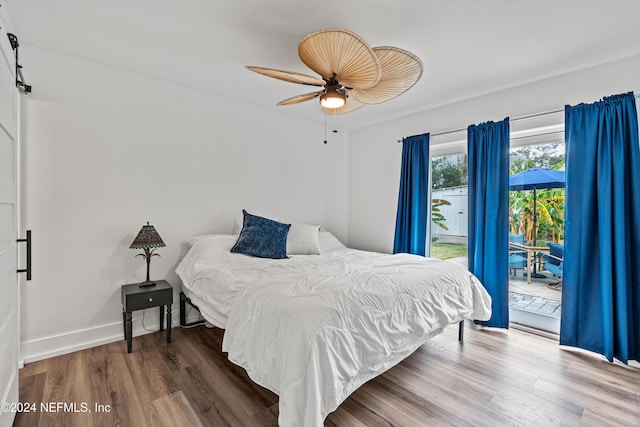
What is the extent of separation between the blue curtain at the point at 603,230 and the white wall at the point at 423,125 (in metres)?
0.19

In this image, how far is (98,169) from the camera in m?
2.75

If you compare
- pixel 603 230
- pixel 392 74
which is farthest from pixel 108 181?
pixel 603 230

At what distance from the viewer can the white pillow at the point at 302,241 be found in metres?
3.48

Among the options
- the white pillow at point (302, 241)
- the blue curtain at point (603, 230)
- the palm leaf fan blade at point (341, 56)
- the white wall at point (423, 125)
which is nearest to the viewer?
the palm leaf fan blade at point (341, 56)

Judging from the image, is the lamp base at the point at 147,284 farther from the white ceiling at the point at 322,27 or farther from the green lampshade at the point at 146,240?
the white ceiling at the point at 322,27

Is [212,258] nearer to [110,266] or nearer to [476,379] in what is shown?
[110,266]

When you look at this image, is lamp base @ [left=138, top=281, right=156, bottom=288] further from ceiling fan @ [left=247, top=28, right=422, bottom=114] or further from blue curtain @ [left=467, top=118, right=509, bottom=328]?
blue curtain @ [left=467, top=118, right=509, bottom=328]

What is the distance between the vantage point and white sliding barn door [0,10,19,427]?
1456 mm

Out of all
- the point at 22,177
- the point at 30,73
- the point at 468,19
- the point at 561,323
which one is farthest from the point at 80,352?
the point at 561,323

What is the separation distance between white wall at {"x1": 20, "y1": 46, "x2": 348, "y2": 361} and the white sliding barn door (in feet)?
2.85

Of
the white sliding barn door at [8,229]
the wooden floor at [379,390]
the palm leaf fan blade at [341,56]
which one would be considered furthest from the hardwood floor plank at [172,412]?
the palm leaf fan blade at [341,56]

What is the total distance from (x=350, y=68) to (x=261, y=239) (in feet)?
6.20

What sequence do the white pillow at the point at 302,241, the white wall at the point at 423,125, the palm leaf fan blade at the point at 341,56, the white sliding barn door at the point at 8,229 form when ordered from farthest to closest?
the white pillow at the point at 302,241 < the white wall at the point at 423,125 < the palm leaf fan blade at the point at 341,56 < the white sliding barn door at the point at 8,229

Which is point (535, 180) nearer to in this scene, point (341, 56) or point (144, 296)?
point (341, 56)
